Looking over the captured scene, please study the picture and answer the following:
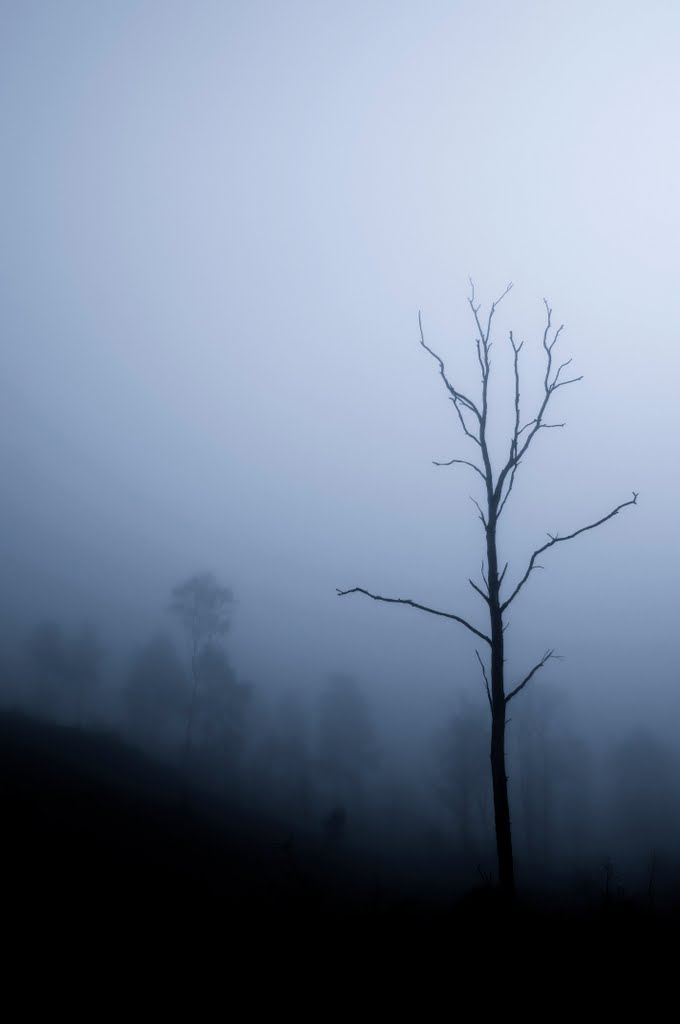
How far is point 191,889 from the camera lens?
18.3 meters

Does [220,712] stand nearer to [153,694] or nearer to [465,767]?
[153,694]

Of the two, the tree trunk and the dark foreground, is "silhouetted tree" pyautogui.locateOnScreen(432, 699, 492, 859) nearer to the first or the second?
the dark foreground

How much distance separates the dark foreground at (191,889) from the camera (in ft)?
26.1

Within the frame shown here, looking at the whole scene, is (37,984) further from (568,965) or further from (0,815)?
(0,815)

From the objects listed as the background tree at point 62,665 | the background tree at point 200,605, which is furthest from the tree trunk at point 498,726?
the background tree at point 62,665

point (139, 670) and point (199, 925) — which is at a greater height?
point (139, 670)

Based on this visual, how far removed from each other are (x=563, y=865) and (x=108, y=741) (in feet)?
131

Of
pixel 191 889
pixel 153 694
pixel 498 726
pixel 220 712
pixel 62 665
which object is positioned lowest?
pixel 191 889

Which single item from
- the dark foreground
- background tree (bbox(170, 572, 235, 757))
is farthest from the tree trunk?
background tree (bbox(170, 572, 235, 757))

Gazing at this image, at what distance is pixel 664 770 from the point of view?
63062mm

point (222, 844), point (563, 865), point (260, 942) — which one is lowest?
point (563, 865)

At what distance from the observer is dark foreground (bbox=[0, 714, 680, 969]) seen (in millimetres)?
7941

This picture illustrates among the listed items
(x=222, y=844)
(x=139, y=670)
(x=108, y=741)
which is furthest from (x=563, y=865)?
(x=139, y=670)

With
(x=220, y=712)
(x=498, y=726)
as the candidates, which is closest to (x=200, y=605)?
(x=220, y=712)
